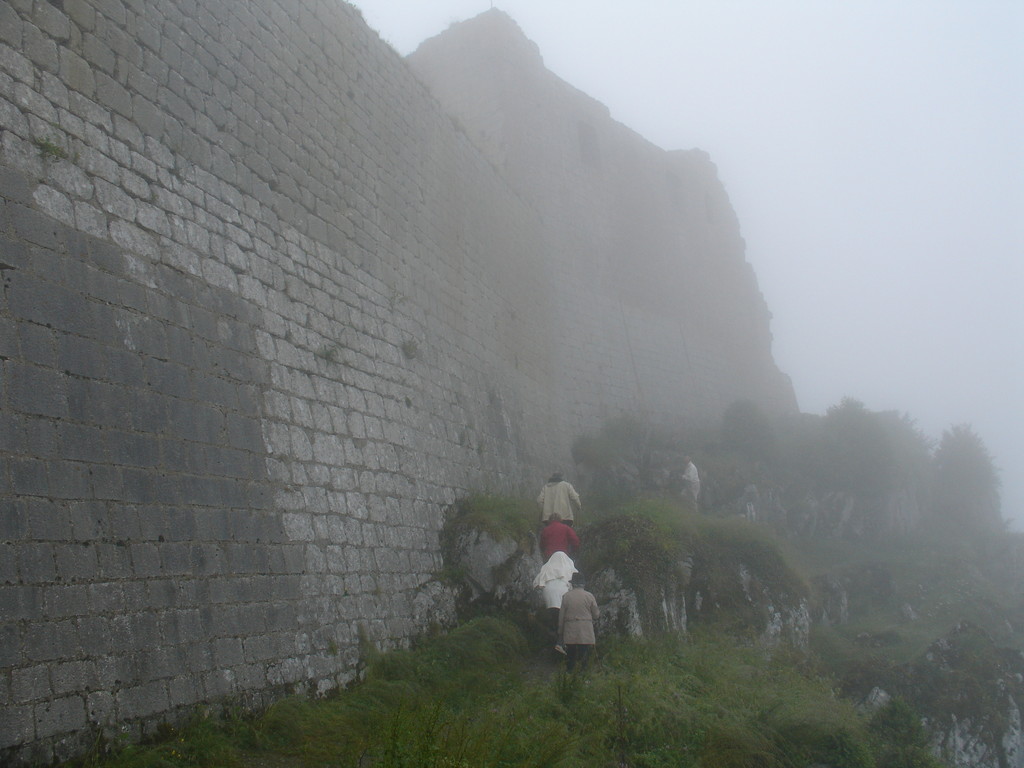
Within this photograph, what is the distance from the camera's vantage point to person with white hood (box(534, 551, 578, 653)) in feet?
30.0

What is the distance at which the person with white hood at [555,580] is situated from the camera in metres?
9.15

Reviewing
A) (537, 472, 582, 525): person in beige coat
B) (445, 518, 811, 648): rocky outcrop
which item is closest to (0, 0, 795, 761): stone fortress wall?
(445, 518, 811, 648): rocky outcrop

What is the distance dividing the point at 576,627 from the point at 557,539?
1.61 meters

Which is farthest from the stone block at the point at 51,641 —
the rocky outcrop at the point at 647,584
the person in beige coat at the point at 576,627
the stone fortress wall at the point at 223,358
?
the rocky outcrop at the point at 647,584

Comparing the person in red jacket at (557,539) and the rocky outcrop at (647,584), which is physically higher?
the person in red jacket at (557,539)

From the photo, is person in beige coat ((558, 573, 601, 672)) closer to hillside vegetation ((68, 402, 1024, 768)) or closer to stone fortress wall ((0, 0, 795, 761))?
hillside vegetation ((68, 402, 1024, 768))

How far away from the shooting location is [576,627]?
8.52m

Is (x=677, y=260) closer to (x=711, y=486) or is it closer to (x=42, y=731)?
(x=711, y=486)

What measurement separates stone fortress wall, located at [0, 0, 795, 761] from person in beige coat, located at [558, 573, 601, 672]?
4.44ft

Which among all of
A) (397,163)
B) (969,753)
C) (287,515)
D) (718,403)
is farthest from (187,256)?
(718,403)

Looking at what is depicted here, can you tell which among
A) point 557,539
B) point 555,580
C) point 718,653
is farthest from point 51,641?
point 718,653

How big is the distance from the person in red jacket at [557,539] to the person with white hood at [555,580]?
2.21 feet

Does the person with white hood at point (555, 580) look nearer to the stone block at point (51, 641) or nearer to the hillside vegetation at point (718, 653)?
the hillside vegetation at point (718, 653)

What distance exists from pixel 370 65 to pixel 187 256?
17.2ft
